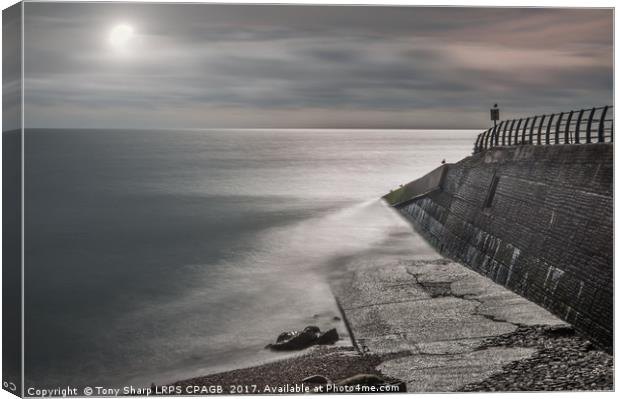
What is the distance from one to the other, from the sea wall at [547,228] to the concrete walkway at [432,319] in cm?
52

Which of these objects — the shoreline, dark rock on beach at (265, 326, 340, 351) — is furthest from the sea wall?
dark rock on beach at (265, 326, 340, 351)

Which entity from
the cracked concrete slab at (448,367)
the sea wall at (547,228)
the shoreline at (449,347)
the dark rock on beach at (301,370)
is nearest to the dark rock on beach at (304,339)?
the shoreline at (449,347)

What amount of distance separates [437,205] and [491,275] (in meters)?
10.4

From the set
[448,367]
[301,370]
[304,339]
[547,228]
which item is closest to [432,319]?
[448,367]

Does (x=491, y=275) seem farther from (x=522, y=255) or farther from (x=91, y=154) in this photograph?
(x=91, y=154)

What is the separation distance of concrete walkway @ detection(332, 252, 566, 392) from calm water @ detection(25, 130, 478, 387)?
3.83 feet

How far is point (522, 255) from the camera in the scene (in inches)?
631

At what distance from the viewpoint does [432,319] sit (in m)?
14.4

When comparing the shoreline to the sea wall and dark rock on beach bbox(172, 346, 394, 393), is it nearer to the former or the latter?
dark rock on beach bbox(172, 346, 394, 393)

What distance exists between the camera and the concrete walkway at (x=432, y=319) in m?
11.7

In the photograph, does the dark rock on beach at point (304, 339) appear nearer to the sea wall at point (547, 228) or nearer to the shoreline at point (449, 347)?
the shoreline at point (449, 347)

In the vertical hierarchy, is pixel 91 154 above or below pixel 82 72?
below

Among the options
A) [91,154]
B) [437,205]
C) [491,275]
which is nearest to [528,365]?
[491,275]

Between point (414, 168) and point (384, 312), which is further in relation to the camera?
point (414, 168)
